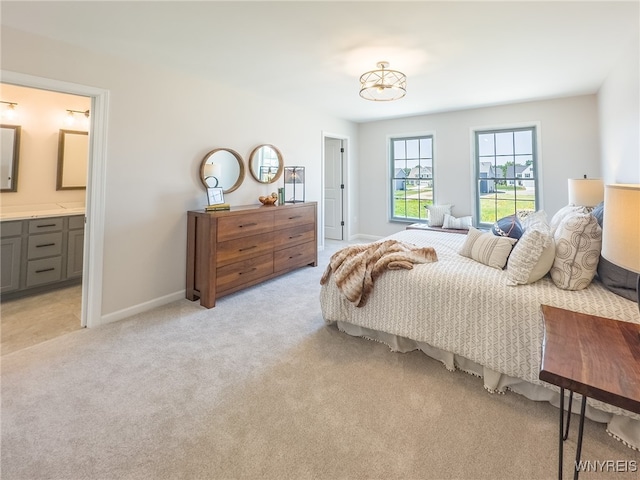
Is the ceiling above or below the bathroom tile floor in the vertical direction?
above

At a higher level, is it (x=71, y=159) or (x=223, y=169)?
(x=71, y=159)

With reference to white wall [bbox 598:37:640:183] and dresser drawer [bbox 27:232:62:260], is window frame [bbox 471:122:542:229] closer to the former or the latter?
white wall [bbox 598:37:640:183]

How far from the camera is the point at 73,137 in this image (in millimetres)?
3900

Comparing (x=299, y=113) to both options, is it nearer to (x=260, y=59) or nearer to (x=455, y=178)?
(x=260, y=59)

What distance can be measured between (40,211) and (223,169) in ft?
7.29

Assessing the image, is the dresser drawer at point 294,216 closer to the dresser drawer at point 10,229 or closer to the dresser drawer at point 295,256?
the dresser drawer at point 295,256

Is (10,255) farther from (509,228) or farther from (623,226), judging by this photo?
(509,228)

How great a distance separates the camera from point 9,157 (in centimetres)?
344

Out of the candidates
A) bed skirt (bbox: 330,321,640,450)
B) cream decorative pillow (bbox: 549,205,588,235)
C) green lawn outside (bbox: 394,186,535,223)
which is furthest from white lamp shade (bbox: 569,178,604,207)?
bed skirt (bbox: 330,321,640,450)

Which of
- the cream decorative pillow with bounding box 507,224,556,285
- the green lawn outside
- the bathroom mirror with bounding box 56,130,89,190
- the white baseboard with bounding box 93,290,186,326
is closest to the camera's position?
the cream decorative pillow with bounding box 507,224,556,285

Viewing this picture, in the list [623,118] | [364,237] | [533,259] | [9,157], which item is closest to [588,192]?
[623,118]

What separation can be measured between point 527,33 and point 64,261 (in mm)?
5221

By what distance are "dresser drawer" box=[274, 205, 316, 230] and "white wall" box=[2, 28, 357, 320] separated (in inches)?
26.2

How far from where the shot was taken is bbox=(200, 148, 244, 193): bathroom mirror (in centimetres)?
350
